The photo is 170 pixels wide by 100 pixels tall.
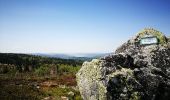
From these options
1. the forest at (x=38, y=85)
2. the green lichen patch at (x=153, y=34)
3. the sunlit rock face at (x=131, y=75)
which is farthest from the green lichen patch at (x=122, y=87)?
the forest at (x=38, y=85)

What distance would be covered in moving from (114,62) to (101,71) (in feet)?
2.40

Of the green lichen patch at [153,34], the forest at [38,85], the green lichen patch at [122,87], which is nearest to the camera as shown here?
the green lichen patch at [122,87]

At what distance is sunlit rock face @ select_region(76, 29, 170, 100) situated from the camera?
8.62 meters

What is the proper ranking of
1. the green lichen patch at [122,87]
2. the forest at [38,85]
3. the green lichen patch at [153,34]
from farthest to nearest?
1. the forest at [38,85]
2. the green lichen patch at [153,34]
3. the green lichen patch at [122,87]

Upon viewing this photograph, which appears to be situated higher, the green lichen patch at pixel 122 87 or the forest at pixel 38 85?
the green lichen patch at pixel 122 87

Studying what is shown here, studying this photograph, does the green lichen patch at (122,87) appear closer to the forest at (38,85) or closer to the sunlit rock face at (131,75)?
the sunlit rock face at (131,75)

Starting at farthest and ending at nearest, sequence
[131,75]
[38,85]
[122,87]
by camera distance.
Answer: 1. [38,85]
2. [131,75]
3. [122,87]

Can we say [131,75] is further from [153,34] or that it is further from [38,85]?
[38,85]

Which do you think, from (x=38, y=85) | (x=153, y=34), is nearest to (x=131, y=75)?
(x=153, y=34)

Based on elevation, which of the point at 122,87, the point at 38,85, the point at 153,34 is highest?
the point at 153,34

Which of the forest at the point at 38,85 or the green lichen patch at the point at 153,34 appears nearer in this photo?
the green lichen patch at the point at 153,34

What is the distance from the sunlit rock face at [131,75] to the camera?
8625 mm

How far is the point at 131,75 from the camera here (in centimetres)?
892

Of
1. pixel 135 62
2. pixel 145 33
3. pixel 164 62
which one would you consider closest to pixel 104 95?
pixel 135 62
